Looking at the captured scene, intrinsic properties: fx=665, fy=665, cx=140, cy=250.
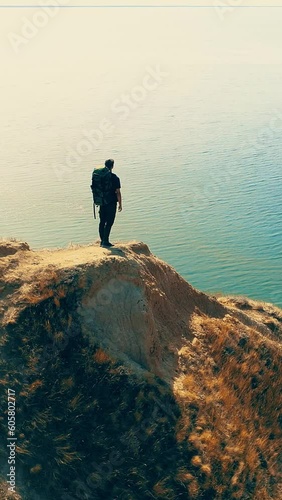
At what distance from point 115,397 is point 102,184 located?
5.56m

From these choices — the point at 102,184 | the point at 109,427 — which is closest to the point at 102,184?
the point at 102,184

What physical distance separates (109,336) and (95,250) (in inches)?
113

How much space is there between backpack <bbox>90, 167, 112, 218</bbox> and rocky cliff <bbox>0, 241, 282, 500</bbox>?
1654 mm

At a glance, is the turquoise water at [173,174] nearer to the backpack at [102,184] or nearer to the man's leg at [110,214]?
the man's leg at [110,214]

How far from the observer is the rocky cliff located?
1595 cm

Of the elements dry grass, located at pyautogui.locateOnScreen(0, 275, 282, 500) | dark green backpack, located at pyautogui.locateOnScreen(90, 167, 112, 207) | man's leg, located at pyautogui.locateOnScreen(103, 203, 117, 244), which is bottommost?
dry grass, located at pyautogui.locateOnScreen(0, 275, 282, 500)

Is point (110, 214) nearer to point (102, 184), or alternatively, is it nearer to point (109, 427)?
point (102, 184)

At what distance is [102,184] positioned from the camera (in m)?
17.7

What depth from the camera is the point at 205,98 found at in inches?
3952

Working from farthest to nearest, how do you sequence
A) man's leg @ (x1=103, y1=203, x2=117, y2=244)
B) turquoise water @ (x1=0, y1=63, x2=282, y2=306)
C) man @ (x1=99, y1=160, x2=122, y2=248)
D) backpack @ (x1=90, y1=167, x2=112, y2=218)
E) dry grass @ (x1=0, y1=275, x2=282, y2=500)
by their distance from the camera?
turquoise water @ (x1=0, y1=63, x2=282, y2=306) → man's leg @ (x1=103, y1=203, x2=117, y2=244) → man @ (x1=99, y1=160, x2=122, y2=248) → backpack @ (x1=90, y1=167, x2=112, y2=218) → dry grass @ (x1=0, y1=275, x2=282, y2=500)

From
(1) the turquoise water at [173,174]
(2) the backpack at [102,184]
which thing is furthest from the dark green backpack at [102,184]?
(1) the turquoise water at [173,174]

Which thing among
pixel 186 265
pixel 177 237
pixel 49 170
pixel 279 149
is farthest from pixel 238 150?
pixel 186 265

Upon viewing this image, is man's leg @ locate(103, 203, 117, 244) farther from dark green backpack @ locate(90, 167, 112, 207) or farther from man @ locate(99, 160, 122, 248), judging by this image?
dark green backpack @ locate(90, 167, 112, 207)

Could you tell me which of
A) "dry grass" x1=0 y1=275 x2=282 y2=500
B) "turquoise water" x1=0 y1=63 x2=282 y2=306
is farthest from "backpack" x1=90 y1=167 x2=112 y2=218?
"turquoise water" x1=0 y1=63 x2=282 y2=306
